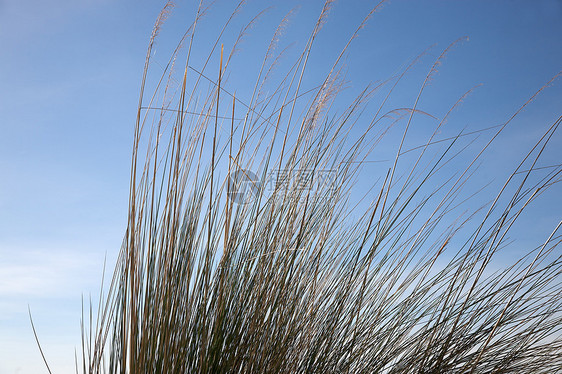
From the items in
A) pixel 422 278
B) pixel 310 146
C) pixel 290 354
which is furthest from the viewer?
pixel 422 278

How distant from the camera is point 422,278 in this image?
2.11 metres

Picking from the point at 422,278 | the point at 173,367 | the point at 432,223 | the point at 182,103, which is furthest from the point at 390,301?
the point at 182,103

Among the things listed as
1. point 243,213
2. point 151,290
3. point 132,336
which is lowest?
point 132,336

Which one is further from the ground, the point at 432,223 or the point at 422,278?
the point at 432,223

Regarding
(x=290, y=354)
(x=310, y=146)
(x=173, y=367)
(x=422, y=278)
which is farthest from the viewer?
(x=422, y=278)

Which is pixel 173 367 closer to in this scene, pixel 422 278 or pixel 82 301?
pixel 82 301

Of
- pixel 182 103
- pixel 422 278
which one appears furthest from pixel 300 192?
pixel 422 278

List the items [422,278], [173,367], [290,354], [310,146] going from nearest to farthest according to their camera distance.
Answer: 1. [173,367]
2. [290,354]
3. [310,146]
4. [422,278]

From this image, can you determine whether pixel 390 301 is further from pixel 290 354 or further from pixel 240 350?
pixel 240 350

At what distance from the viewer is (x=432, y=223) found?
7.20ft

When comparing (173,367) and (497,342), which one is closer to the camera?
(173,367)

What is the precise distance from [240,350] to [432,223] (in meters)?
1.08

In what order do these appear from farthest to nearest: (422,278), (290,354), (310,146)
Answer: (422,278)
(310,146)
(290,354)

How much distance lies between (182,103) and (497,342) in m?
1.62
